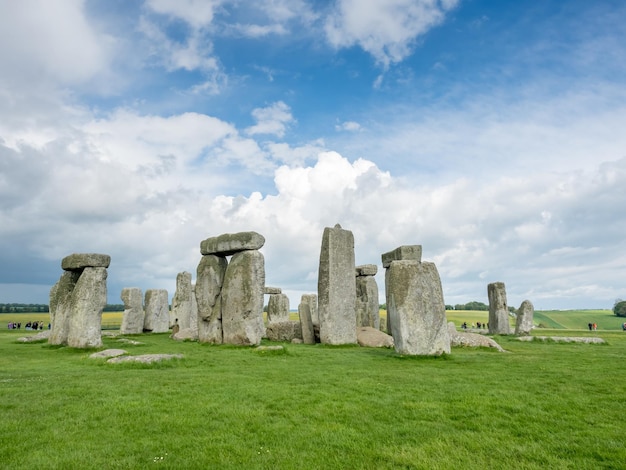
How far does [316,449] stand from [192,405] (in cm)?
272

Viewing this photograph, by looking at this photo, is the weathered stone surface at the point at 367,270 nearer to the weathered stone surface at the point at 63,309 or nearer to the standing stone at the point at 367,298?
the standing stone at the point at 367,298

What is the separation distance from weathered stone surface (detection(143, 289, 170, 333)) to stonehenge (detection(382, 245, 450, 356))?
19.9 m

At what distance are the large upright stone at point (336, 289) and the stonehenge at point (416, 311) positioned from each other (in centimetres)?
524

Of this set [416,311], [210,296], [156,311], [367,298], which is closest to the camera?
[416,311]

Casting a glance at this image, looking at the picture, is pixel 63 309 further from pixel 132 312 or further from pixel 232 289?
pixel 132 312

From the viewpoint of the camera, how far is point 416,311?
12750mm

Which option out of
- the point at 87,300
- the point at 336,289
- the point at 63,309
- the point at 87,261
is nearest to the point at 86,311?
the point at 87,300

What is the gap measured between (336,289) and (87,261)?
950 cm

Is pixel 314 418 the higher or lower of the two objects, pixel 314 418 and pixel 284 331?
the lower

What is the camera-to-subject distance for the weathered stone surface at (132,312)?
87.1 feet

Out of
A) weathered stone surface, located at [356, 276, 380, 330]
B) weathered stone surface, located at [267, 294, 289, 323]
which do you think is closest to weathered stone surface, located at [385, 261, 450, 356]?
weathered stone surface, located at [356, 276, 380, 330]

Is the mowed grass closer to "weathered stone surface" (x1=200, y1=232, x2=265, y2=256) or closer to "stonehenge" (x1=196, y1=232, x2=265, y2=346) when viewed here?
"stonehenge" (x1=196, y1=232, x2=265, y2=346)

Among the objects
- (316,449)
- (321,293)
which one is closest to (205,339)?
(321,293)

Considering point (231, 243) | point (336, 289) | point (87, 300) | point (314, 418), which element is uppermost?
point (231, 243)
